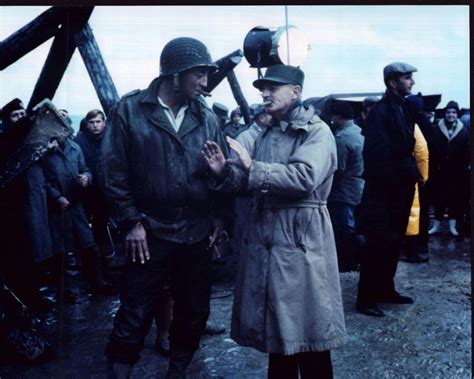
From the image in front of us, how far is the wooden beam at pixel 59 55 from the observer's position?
5.64m

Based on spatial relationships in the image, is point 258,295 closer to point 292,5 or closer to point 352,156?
point 292,5

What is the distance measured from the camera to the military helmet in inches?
121

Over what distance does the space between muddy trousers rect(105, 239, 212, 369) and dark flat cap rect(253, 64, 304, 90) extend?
3.50 ft

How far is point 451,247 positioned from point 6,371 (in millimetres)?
6210

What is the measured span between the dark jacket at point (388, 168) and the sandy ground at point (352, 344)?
849 mm

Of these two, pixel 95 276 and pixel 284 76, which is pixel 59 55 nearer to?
pixel 95 276

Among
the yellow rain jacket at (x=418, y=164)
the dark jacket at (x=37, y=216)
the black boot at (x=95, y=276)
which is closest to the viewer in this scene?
the dark jacket at (x=37, y=216)

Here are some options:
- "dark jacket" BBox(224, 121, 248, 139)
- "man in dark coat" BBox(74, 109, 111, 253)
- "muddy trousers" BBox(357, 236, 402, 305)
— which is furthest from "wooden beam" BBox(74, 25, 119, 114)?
"dark jacket" BBox(224, 121, 248, 139)

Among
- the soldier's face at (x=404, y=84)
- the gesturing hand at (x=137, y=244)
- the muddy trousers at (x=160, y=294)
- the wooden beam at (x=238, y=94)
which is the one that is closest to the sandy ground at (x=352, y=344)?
the muddy trousers at (x=160, y=294)

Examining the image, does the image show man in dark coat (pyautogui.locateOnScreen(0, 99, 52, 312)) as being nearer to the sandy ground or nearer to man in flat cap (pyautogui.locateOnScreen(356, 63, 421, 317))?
the sandy ground

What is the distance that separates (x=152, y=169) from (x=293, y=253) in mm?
938

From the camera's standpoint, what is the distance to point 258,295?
2934 millimetres

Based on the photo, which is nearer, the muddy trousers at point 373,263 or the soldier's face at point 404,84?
the soldier's face at point 404,84

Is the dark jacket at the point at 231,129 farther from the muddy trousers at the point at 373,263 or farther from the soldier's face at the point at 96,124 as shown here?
the muddy trousers at the point at 373,263
